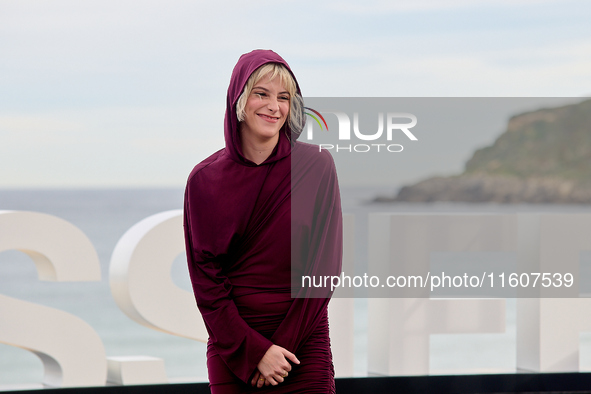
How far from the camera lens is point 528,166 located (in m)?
3.57

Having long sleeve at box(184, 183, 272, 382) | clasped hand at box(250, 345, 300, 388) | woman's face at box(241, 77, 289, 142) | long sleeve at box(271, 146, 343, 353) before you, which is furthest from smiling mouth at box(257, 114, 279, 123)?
clasped hand at box(250, 345, 300, 388)

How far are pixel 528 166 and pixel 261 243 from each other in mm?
2078

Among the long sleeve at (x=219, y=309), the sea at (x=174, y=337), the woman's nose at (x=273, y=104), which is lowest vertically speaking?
the sea at (x=174, y=337)

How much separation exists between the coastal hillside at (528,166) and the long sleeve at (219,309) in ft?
4.66

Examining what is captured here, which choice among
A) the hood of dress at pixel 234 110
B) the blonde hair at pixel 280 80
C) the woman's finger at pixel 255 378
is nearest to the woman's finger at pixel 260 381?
the woman's finger at pixel 255 378

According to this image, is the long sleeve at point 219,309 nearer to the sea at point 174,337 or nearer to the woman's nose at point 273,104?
the woman's nose at point 273,104

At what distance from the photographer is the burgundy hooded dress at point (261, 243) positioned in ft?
6.17

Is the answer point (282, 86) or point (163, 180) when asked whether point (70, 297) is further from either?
point (282, 86)

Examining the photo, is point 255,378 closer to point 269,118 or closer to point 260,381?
point 260,381

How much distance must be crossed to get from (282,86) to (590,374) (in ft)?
8.57

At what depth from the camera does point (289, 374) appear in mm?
1888

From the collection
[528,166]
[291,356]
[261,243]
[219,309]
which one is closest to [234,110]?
[261,243]

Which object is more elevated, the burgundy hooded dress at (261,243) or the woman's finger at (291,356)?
the burgundy hooded dress at (261,243)

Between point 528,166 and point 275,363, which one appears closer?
point 275,363
